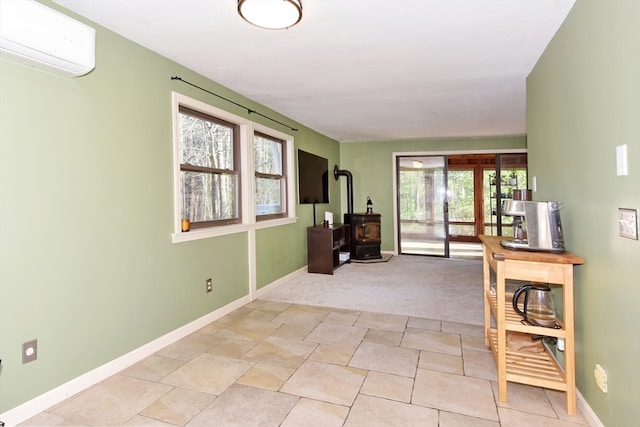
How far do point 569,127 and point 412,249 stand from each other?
5270 mm

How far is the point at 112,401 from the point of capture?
2.01 m

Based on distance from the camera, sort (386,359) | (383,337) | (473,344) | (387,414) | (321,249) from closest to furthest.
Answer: (387,414), (386,359), (473,344), (383,337), (321,249)

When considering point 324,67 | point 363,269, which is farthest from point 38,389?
point 363,269

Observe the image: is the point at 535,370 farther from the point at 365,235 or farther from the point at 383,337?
the point at 365,235

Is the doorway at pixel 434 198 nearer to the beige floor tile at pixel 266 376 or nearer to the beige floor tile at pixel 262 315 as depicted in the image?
the beige floor tile at pixel 262 315

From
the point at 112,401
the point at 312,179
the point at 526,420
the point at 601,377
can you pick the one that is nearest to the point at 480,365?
the point at 526,420

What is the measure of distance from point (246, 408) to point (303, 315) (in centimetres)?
154

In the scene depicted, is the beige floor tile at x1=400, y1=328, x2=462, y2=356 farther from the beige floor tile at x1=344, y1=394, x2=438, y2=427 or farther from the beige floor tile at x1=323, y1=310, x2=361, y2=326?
the beige floor tile at x1=344, y1=394, x2=438, y2=427

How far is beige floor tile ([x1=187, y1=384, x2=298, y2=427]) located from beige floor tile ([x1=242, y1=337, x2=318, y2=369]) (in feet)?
1.19

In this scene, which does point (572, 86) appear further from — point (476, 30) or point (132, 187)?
point (132, 187)

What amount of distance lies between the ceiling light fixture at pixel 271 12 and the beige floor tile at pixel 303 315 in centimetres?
243

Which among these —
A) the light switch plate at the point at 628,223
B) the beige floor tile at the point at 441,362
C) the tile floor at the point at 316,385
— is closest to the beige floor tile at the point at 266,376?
the tile floor at the point at 316,385

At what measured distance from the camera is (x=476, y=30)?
236 cm

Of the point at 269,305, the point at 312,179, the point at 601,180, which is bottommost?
the point at 269,305
